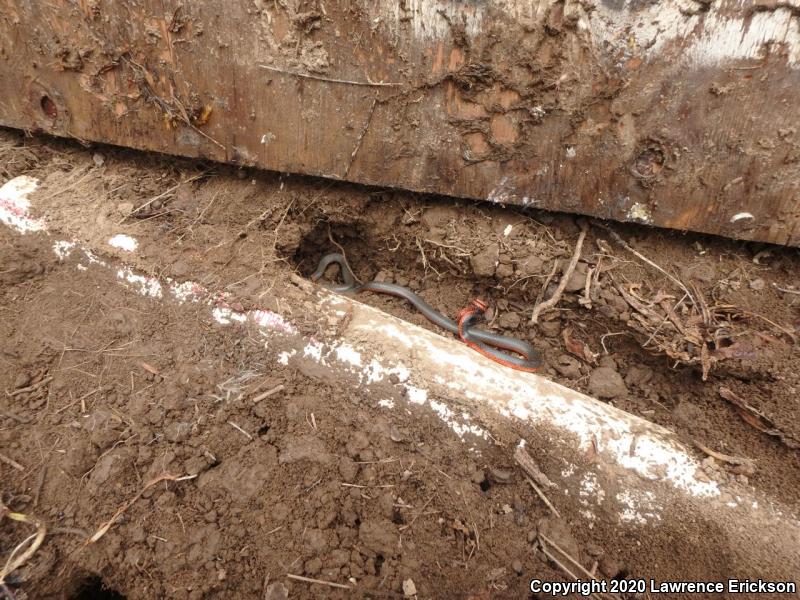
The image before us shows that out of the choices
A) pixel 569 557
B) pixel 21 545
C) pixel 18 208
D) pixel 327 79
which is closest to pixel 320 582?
pixel 569 557

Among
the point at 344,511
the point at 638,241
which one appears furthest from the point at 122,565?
the point at 638,241

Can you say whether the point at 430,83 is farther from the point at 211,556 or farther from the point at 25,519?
the point at 25,519

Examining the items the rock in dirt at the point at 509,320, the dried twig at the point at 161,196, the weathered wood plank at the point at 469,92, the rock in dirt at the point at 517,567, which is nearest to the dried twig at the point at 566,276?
the weathered wood plank at the point at 469,92

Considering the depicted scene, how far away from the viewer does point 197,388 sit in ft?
7.25

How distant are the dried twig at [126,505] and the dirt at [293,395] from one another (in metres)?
0.02

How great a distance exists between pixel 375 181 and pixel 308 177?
1.65ft

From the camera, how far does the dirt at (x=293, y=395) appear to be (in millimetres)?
1853

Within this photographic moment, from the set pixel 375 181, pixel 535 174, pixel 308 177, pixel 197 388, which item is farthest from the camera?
pixel 308 177

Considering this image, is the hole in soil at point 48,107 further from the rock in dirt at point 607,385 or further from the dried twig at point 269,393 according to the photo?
the rock in dirt at point 607,385

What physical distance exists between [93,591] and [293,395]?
1.15 metres

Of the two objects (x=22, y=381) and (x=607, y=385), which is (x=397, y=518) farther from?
(x=22, y=381)

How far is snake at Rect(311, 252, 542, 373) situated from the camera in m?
2.77

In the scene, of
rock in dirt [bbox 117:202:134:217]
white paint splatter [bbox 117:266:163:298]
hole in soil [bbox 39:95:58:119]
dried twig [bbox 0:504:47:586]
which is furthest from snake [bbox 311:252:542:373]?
dried twig [bbox 0:504:47:586]

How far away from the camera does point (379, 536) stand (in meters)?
1.92
